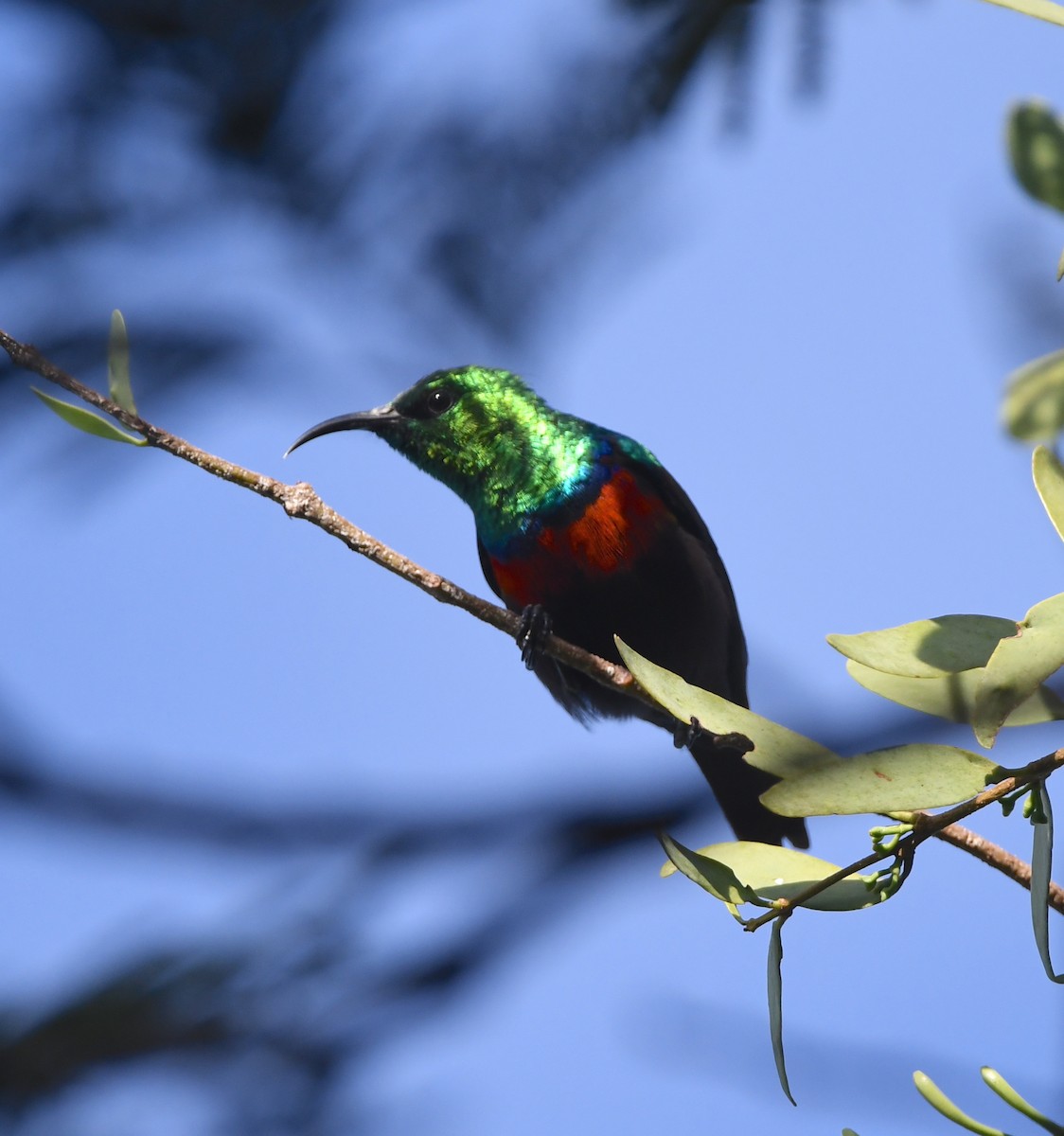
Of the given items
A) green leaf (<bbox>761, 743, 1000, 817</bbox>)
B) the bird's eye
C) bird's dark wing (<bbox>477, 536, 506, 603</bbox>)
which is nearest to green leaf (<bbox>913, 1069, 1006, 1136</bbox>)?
green leaf (<bbox>761, 743, 1000, 817</bbox>)

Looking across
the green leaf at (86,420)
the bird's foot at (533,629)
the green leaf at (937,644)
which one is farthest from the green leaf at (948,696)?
the bird's foot at (533,629)

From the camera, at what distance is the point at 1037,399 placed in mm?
766

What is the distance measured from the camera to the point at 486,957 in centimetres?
441

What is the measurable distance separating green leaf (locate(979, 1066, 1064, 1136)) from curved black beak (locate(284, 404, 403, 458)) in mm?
3242

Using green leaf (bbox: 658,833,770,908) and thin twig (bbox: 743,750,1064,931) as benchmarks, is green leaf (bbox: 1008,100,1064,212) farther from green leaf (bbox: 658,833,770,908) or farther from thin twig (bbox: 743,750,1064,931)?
green leaf (bbox: 658,833,770,908)

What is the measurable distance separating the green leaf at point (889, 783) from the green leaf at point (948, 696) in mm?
49

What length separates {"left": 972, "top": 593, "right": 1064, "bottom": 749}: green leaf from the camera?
3.51 ft

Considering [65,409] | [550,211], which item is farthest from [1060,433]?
[550,211]

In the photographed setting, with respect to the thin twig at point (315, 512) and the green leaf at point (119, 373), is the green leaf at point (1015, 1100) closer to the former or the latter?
the thin twig at point (315, 512)

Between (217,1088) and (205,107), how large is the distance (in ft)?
8.78

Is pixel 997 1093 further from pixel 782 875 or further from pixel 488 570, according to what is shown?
pixel 488 570

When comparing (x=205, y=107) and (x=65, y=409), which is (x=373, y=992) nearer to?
(x=205, y=107)

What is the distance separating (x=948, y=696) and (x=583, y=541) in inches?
91.3

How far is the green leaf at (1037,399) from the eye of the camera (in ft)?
2.49
